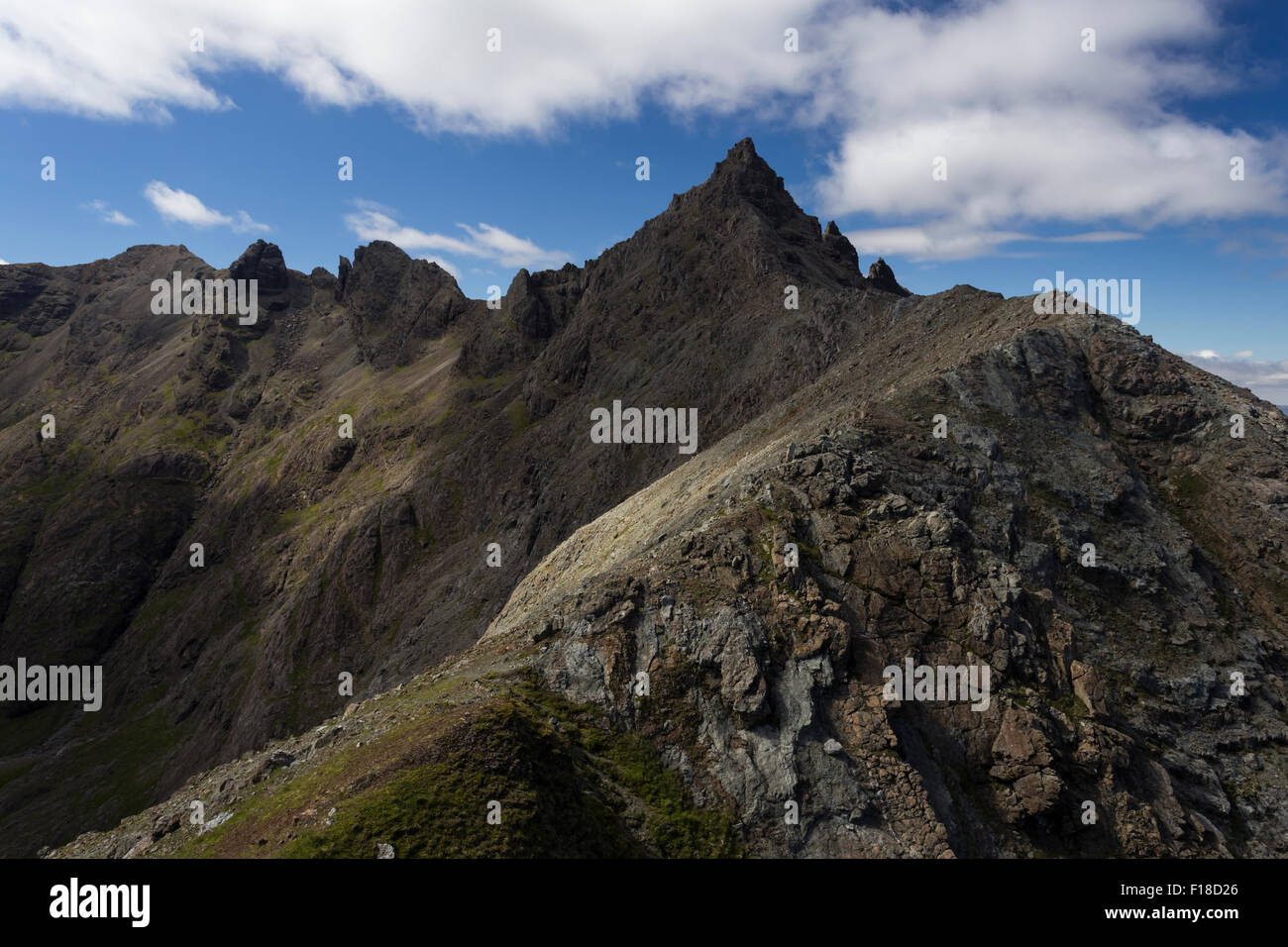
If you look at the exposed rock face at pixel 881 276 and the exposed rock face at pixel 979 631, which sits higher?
the exposed rock face at pixel 881 276

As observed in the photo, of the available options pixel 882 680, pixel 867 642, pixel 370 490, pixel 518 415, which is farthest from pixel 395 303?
pixel 882 680

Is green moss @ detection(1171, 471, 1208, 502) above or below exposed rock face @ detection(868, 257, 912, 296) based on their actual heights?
below

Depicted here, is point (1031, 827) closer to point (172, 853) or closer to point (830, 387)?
point (172, 853)

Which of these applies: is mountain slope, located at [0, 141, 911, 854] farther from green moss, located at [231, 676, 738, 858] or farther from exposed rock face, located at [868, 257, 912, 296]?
green moss, located at [231, 676, 738, 858]

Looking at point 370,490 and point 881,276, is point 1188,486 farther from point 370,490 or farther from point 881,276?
point 370,490

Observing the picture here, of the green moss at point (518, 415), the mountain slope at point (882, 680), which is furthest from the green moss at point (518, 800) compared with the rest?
the green moss at point (518, 415)

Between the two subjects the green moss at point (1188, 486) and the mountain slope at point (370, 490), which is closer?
the green moss at point (1188, 486)

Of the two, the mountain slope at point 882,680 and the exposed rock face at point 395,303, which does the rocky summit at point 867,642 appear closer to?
the mountain slope at point 882,680

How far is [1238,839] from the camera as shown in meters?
25.4

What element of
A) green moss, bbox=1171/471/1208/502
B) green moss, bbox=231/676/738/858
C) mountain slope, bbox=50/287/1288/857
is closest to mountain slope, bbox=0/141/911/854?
green moss, bbox=1171/471/1208/502

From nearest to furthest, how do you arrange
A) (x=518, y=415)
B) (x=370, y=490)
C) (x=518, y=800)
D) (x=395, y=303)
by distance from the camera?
(x=518, y=800), (x=518, y=415), (x=370, y=490), (x=395, y=303)
